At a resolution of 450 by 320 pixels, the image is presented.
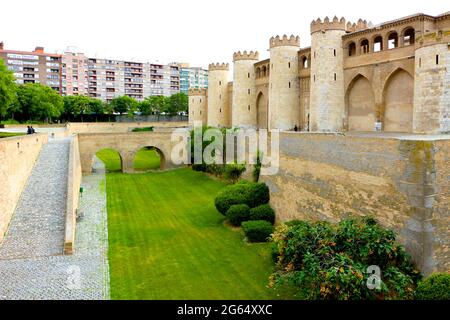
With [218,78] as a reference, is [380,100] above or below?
below

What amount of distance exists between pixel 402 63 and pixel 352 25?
6.47 metres

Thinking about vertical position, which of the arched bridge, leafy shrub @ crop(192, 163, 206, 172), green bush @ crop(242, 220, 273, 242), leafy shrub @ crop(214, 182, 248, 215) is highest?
the arched bridge

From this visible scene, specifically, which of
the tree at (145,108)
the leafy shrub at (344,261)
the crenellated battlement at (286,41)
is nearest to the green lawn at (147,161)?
the crenellated battlement at (286,41)

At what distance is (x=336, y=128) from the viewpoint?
28891 millimetres

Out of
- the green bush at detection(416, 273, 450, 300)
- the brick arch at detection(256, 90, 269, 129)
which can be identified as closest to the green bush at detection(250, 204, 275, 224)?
the green bush at detection(416, 273, 450, 300)

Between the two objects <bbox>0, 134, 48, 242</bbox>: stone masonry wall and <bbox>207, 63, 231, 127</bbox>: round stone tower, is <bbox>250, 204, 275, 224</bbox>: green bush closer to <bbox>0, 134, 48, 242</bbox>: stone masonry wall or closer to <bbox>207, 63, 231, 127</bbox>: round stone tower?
<bbox>0, 134, 48, 242</bbox>: stone masonry wall

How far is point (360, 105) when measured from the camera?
93.9 feet

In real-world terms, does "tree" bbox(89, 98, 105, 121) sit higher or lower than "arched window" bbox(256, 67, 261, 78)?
lower

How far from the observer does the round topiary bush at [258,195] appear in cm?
2100

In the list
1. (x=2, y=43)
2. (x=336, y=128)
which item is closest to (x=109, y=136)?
(x=336, y=128)

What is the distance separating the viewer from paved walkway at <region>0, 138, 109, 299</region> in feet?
42.6

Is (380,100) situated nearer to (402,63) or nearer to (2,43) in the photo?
(402,63)

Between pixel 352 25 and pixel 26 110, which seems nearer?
pixel 352 25

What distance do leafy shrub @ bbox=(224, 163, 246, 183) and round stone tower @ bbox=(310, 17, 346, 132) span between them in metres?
5.39
